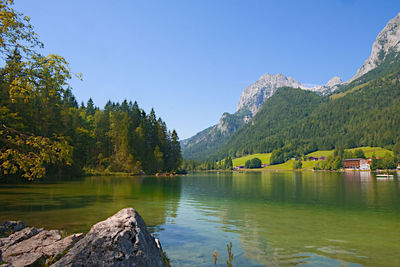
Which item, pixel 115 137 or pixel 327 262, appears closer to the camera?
pixel 327 262

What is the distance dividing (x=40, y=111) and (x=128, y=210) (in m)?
80.0

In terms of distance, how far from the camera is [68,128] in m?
89.1

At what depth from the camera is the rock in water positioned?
6906 millimetres

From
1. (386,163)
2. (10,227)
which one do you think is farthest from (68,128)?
(386,163)

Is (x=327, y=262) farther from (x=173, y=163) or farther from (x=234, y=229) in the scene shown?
(x=173, y=163)

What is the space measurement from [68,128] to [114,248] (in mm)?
91736

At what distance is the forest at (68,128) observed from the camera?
638 inches

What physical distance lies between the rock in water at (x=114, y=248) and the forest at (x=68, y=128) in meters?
10.0

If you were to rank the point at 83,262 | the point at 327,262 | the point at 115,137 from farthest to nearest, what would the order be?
the point at 115,137 < the point at 327,262 < the point at 83,262

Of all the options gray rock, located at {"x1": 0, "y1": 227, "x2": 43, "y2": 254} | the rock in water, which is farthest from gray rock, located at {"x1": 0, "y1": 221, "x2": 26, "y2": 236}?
the rock in water

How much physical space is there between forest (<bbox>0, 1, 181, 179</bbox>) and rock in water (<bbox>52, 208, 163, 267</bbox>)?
10.0m

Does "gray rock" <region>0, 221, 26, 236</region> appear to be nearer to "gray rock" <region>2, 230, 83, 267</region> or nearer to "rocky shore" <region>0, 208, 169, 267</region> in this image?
"gray rock" <region>2, 230, 83, 267</region>

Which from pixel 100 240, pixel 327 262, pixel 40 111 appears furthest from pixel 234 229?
pixel 40 111

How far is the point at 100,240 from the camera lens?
7188 millimetres
